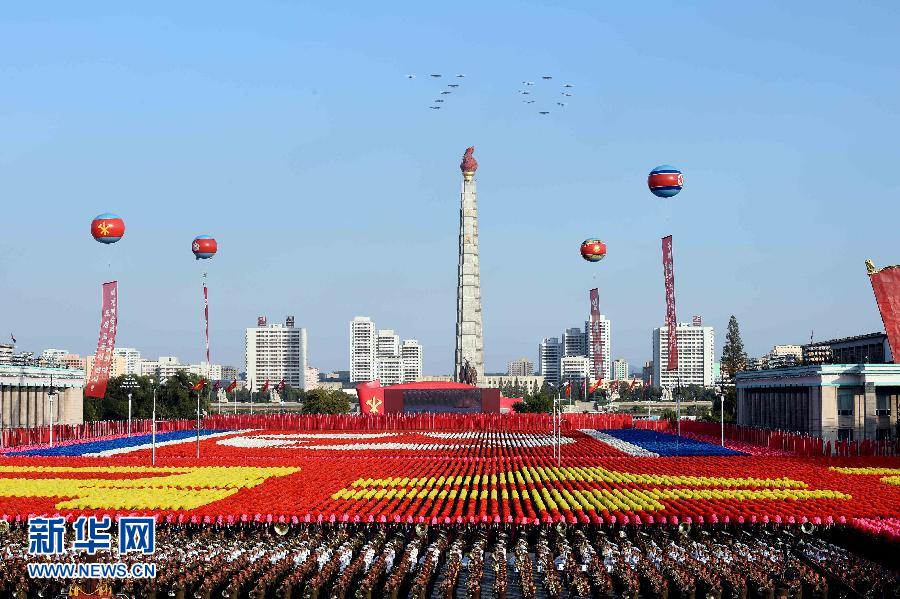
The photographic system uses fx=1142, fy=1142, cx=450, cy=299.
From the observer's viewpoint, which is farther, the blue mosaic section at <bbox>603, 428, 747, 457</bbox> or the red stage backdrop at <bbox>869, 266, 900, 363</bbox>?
the red stage backdrop at <bbox>869, 266, 900, 363</bbox>

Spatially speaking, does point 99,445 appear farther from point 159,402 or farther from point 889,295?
point 159,402

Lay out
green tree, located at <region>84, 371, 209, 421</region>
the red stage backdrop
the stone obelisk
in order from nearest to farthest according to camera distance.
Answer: the red stage backdrop, green tree, located at <region>84, 371, 209, 421</region>, the stone obelisk

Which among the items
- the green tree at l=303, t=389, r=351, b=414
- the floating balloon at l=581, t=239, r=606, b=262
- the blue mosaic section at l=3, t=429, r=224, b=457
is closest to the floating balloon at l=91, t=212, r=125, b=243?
the blue mosaic section at l=3, t=429, r=224, b=457

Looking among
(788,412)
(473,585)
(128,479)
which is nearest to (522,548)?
(473,585)

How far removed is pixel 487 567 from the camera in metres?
30.7

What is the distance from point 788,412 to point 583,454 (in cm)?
2404

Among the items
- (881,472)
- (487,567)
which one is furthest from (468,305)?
(487,567)

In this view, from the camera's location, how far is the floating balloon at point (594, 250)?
100 metres

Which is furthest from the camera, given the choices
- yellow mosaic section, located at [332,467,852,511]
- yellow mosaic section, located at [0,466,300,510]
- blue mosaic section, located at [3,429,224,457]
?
blue mosaic section, located at [3,429,224,457]

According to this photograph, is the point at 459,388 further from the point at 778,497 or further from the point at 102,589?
the point at 102,589

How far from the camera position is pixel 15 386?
84.4 m

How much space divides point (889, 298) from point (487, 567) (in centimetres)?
5090

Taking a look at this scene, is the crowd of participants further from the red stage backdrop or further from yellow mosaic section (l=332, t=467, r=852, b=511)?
the red stage backdrop

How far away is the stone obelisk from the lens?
133 m
